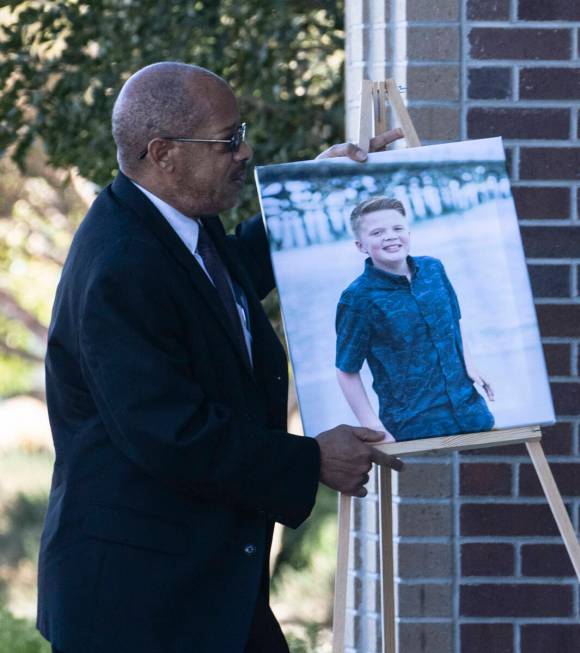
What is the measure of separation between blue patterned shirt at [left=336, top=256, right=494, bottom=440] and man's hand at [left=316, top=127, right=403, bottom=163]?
0.80ft

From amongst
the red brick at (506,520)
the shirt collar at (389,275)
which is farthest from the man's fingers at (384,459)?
the red brick at (506,520)

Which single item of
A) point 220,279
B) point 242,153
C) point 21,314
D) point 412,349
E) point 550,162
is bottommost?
point 412,349

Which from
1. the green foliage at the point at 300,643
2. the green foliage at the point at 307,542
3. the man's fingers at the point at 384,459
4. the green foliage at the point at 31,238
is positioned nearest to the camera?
the man's fingers at the point at 384,459

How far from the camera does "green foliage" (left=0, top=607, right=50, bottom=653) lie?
176 inches

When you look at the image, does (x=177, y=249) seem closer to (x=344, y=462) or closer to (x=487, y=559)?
(x=344, y=462)

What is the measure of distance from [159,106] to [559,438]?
1.39 meters

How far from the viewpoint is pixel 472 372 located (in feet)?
8.75

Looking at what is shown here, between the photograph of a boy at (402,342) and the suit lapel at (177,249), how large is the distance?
294 millimetres

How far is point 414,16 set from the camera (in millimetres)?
3148

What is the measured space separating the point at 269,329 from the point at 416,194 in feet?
1.40

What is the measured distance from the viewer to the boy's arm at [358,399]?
8.63 feet

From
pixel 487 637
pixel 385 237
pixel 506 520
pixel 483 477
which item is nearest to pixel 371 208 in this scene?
pixel 385 237

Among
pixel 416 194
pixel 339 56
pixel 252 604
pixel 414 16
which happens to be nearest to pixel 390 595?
pixel 252 604

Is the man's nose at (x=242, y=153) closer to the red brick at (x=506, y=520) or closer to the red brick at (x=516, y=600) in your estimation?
the red brick at (x=506, y=520)
